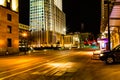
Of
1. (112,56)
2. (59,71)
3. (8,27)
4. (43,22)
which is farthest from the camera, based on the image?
(43,22)

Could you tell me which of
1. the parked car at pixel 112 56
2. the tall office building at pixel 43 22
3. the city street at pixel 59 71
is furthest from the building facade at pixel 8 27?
the tall office building at pixel 43 22

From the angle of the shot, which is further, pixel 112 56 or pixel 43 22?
pixel 43 22

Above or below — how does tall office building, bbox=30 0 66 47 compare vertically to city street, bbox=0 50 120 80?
above

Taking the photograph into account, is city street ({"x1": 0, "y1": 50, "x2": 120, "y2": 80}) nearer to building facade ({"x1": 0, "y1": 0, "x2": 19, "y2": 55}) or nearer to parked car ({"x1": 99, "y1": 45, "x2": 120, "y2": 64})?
parked car ({"x1": 99, "y1": 45, "x2": 120, "y2": 64})

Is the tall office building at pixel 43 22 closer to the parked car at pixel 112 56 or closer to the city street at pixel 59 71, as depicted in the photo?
the city street at pixel 59 71

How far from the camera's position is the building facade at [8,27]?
186ft

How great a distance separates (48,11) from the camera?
160 metres

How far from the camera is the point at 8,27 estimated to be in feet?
200

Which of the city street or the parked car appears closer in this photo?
the city street

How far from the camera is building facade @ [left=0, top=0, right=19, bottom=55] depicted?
5659 centimetres

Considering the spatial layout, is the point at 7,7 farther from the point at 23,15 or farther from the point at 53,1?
the point at 53,1

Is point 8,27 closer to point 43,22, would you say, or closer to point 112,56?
point 112,56

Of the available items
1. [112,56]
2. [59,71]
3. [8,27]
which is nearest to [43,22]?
[8,27]

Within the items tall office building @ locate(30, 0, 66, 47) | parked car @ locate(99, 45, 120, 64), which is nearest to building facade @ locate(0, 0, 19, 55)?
parked car @ locate(99, 45, 120, 64)
